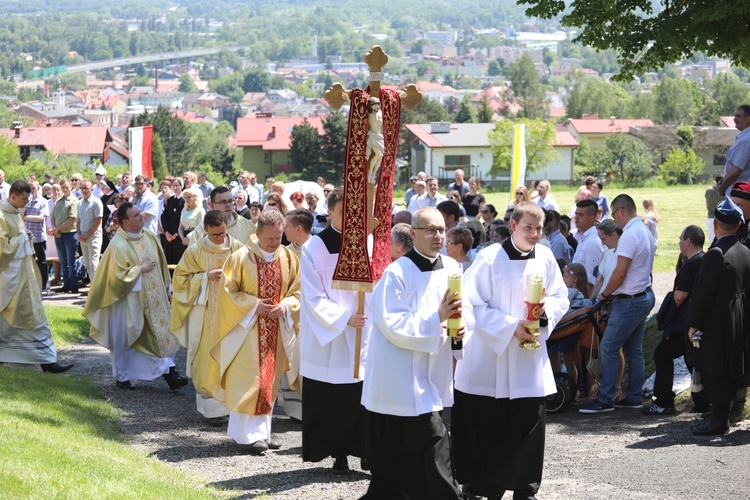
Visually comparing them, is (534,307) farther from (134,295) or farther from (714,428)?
(134,295)

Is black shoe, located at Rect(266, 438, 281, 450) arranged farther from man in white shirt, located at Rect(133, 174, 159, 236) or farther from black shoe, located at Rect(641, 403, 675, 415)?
man in white shirt, located at Rect(133, 174, 159, 236)

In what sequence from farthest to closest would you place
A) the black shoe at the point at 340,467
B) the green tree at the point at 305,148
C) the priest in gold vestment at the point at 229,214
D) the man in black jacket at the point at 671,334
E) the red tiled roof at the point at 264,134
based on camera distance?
the red tiled roof at the point at 264,134 → the green tree at the point at 305,148 → the priest in gold vestment at the point at 229,214 → the man in black jacket at the point at 671,334 → the black shoe at the point at 340,467

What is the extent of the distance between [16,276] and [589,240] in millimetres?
6206

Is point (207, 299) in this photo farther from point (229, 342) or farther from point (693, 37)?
point (693, 37)

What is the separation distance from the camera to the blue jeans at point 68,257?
715 inches

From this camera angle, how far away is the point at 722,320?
8391 millimetres

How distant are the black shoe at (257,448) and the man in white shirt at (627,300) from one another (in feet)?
10.1

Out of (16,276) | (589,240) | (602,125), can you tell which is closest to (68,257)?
(16,276)

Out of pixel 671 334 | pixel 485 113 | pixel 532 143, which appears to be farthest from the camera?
pixel 485 113

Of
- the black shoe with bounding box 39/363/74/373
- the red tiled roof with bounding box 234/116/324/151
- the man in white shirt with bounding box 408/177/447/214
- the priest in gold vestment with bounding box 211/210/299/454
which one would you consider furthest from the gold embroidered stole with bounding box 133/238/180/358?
the red tiled roof with bounding box 234/116/324/151

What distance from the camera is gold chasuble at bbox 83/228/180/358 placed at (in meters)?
10.9

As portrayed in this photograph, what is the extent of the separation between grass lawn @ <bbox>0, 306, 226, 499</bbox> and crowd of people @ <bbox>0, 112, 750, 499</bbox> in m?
0.78

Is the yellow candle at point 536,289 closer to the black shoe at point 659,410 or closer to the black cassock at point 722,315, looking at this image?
the black cassock at point 722,315

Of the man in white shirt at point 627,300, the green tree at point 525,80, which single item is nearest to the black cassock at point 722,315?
the man in white shirt at point 627,300
